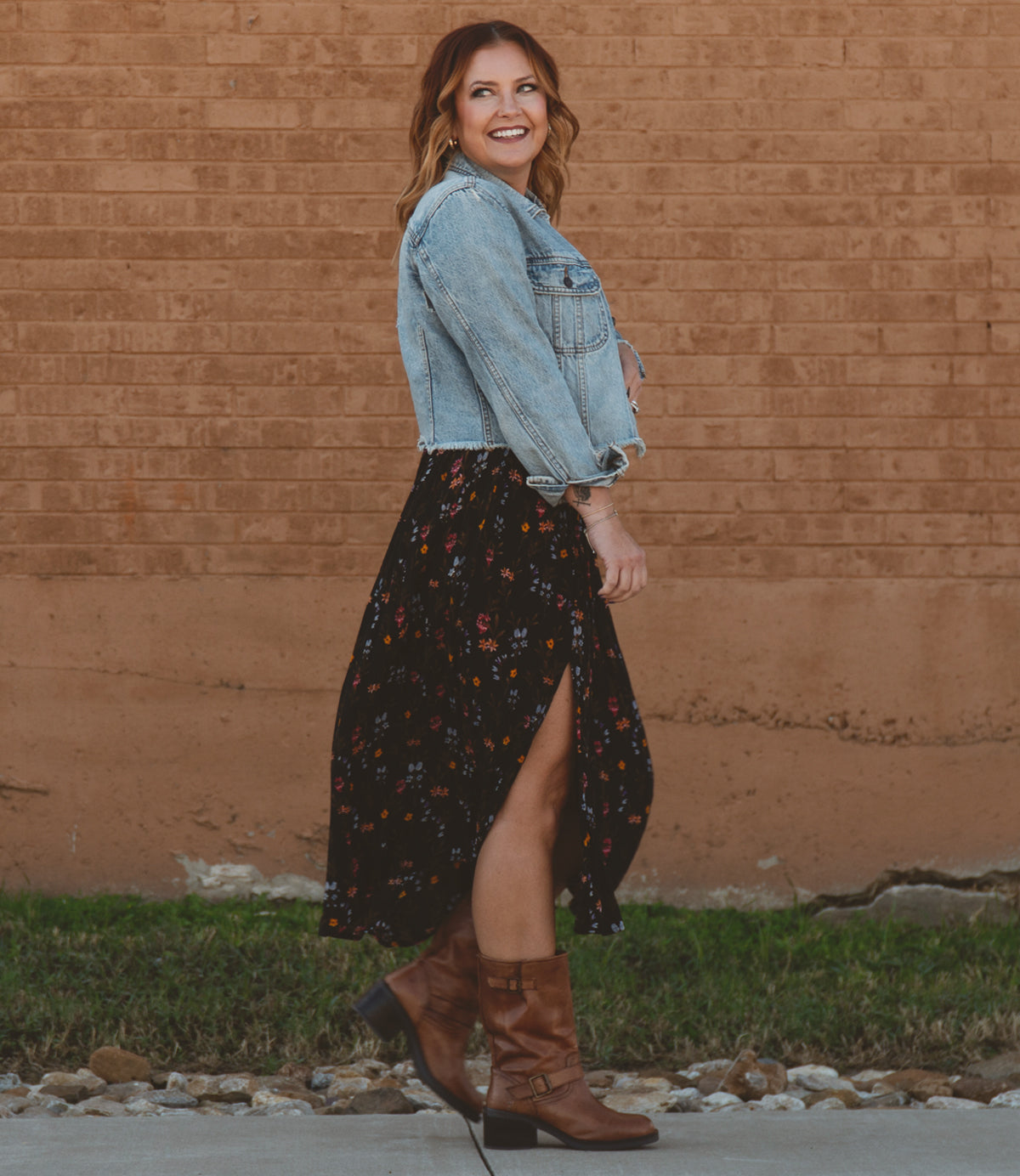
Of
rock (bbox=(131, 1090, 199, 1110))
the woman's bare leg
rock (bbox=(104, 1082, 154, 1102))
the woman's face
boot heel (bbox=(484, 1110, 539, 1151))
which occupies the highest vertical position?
Answer: the woman's face

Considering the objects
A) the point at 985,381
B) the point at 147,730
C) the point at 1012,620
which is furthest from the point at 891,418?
the point at 147,730

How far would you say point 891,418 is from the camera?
16.1ft

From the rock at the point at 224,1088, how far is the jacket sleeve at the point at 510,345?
1.88 meters

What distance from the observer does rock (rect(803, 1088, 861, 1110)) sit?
329cm

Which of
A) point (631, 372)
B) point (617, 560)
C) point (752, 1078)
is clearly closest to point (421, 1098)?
point (752, 1078)

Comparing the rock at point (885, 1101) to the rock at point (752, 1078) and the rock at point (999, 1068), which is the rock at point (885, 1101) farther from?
the rock at point (999, 1068)

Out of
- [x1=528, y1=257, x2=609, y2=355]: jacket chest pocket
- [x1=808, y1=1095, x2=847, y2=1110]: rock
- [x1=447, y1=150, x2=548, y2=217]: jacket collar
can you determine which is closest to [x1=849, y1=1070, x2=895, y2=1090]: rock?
A: [x1=808, y1=1095, x2=847, y2=1110]: rock

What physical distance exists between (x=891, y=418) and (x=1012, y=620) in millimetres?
832

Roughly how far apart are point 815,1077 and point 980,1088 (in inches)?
15.6

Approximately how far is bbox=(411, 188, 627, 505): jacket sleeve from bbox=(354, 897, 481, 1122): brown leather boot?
0.85 meters

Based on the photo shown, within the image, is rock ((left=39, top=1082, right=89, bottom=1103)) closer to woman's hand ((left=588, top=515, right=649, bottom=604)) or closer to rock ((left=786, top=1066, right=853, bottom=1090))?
rock ((left=786, top=1066, right=853, bottom=1090))

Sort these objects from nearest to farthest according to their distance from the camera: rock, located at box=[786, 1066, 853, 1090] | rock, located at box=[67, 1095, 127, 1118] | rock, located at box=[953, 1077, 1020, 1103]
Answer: rock, located at box=[67, 1095, 127, 1118] → rock, located at box=[953, 1077, 1020, 1103] → rock, located at box=[786, 1066, 853, 1090]

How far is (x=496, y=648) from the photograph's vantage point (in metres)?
2.29

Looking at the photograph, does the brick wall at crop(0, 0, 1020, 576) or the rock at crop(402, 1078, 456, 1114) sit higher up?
the brick wall at crop(0, 0, 1020, 576)
